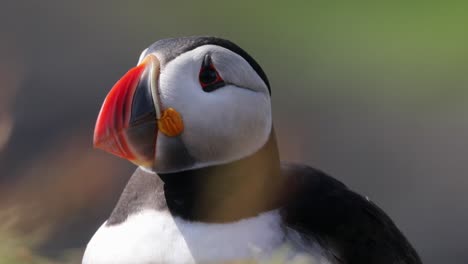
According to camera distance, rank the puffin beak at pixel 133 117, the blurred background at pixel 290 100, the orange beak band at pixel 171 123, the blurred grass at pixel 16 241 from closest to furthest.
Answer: the blurred grass at pixel 16 241 → the blurred background at pixel 290 100 → the puffin beak at pixel 133 117 → the orange beak band at pixel 171 123

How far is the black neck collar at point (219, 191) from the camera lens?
1.65 metres

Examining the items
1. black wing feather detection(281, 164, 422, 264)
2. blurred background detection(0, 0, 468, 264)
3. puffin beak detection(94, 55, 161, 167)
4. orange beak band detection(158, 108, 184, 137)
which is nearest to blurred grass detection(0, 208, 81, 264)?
blurred background detection(0, 0, 468, 264)

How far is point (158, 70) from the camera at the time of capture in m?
1.57

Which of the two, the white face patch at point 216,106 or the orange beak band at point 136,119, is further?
the white face patch at point 216,106

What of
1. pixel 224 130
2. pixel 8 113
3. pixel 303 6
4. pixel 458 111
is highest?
pixel 303 6

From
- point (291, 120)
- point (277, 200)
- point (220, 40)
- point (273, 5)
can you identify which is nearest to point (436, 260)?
point (291, 120)

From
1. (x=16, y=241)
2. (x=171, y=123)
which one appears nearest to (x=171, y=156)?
(x=171, y=123)

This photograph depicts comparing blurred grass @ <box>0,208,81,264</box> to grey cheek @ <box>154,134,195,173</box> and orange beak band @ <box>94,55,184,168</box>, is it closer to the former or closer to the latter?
orange beak band @ <box>94,55,184,168</box>

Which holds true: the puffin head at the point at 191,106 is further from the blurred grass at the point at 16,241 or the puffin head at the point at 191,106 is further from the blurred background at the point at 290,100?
the blurred grass at the point at 16,241

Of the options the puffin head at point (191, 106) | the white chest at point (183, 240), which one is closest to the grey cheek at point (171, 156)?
the puffin head at point (191, 106)

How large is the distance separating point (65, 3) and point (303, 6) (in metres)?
2.03

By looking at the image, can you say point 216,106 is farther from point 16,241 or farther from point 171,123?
point 16,241

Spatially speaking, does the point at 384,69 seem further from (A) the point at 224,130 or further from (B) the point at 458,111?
(A) the point at 224,130

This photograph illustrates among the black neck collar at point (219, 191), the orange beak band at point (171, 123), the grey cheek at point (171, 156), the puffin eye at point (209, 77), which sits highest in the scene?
the puffin eye at point (209, 77)
